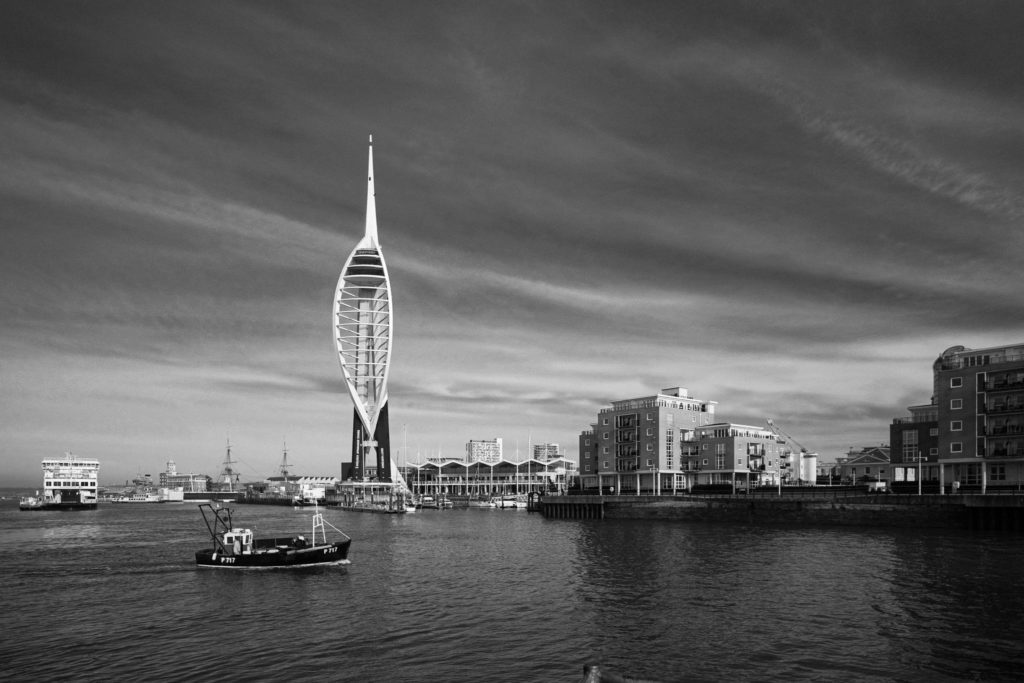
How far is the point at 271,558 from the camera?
6119 cm

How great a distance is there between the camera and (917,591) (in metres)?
47.0

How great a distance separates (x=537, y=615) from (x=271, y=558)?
92.7 feet

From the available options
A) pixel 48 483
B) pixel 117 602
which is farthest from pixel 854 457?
pixel 48 483

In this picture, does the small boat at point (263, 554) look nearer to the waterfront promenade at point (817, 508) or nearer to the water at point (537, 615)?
the water at point (537, 615)

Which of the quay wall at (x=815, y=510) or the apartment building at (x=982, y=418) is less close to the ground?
the apartment building at (x=982, y=418)

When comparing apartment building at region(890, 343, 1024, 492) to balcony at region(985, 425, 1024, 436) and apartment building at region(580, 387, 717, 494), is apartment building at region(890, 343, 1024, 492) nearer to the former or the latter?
balcony at region(985, 425, 1024, 436)

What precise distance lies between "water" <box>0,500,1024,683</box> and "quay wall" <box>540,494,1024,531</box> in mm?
13999

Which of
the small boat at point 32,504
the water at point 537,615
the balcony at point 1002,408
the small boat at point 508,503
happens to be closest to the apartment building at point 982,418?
the balcony at point 1002,408

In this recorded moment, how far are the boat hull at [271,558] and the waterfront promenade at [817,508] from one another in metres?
68.5

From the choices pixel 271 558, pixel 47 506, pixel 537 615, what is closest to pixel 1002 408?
pixel 537 615

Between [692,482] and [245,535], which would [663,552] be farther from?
[692,482]

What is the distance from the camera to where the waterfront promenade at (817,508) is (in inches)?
3452

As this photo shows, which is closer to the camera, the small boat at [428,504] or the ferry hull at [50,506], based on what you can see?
the small boat at [428,504]

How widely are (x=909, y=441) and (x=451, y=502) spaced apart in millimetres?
113243
